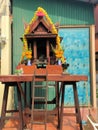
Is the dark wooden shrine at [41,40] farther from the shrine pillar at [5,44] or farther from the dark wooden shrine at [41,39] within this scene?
the shrine pillar at [5,44]

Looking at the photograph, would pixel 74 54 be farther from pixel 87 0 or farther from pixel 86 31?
pixel 87 0

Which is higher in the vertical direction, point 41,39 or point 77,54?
point 41,39

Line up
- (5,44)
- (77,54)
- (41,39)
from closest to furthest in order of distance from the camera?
(41,39) → (5,44) → (77,54)

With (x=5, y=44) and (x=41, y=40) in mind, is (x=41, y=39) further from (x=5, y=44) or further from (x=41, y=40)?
(x=5, y=44)

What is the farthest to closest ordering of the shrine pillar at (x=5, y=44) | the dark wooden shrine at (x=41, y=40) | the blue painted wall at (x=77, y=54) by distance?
the blue painted wall at (x=77, y=54) < the shrine pillar at (x=5, y=44) < the dark wooden shrine at (x=41, y=40)

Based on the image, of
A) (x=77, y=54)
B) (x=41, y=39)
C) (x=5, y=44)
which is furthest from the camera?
(x=77, y=54)

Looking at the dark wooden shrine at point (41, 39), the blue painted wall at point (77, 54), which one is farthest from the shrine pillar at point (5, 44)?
the blue painted wall at point (77, 54)

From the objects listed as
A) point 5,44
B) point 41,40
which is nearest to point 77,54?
point 5,44

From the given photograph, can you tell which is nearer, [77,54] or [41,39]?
[41,39]

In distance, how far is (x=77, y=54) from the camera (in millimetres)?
10977

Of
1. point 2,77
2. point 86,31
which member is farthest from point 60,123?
point 86,31

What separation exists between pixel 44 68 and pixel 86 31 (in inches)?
142

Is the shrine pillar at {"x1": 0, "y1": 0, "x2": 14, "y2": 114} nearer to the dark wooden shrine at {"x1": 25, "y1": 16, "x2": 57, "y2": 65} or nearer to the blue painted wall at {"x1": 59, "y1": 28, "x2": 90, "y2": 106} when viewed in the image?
the dark wooden shrine at {"x1": 25, "y1": 16, "x2": 57, "y2": 65}

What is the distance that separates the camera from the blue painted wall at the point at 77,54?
10.9 m
